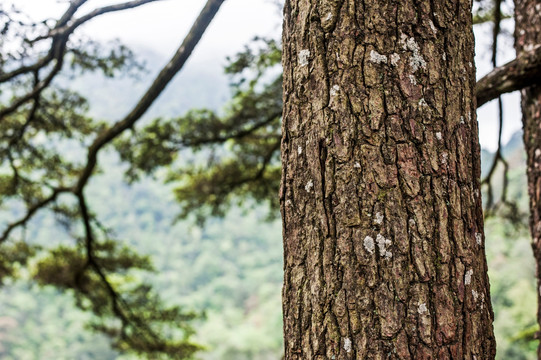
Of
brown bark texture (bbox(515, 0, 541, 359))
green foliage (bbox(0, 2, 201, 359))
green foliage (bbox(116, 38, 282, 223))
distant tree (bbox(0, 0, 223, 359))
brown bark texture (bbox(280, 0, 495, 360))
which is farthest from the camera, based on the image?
green foliage (bbox(116, 38, 282, 223))

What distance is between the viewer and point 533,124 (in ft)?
8.67

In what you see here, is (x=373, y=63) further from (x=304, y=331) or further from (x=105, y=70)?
(x=105, y=70)

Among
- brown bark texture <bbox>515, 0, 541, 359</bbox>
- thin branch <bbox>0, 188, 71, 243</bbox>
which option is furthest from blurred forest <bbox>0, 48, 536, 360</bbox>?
brown bark texture <bbox>515, 0, 541, 359</bbox>

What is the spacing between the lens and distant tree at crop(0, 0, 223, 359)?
3312 mm

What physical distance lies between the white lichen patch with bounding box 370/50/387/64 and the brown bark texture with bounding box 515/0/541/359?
63.4 inches

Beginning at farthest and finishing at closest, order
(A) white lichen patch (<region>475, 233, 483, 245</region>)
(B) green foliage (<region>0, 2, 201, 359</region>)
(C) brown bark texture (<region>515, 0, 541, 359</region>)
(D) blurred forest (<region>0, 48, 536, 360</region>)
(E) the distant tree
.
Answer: (D) blurred forest (<region>0, 48, 536, 360</region>)
(B) green foliage (<region>0, 2, 201, 359</region>)
(E) the distant tree
(C) brown bark texture (<region>515, 0, 541, 359</region>)
(A) white lichen patch (<region>475, 233, 483, 245</region>)

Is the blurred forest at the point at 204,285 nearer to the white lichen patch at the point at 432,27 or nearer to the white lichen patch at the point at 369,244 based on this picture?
the white lichen patch at the point at 432,27

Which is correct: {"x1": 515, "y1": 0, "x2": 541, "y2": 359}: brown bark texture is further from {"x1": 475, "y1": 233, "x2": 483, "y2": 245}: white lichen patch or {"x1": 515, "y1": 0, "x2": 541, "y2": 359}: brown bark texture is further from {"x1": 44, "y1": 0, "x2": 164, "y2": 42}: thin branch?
{"x1": 44, "y1": 0, "x2": 164, "y2": 42}: thin branch

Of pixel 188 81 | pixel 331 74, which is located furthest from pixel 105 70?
pixel 188 81

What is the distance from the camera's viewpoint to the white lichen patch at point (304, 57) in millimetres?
1381

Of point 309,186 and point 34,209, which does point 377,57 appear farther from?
point 34,209

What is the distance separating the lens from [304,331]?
1.27 meters

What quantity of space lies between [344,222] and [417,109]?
34 centimetres

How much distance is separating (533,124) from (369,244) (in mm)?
1862
